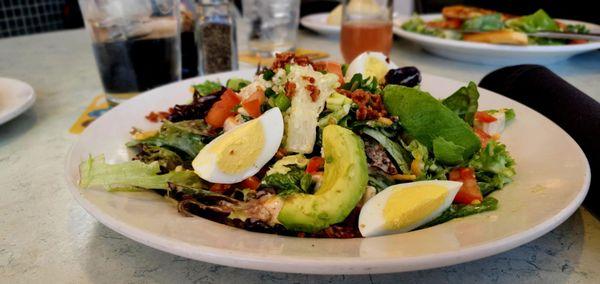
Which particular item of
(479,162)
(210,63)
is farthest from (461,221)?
(210,63)

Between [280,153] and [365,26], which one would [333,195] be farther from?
[365,26]

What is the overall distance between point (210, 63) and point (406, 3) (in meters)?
4.82

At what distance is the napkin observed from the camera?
1192mm

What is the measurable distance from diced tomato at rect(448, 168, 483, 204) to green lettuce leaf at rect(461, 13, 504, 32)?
1.65 meters

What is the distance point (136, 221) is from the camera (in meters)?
0.93

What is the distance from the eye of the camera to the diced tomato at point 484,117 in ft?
4.48

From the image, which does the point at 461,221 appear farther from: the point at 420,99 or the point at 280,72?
the point at 280,72

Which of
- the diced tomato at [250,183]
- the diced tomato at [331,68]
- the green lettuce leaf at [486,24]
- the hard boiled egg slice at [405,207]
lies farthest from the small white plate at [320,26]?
the hard boiled egg slice at [405,207]

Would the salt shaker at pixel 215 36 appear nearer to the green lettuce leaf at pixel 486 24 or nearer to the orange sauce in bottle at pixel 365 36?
the orange sauce in bottle at pixel 365 36

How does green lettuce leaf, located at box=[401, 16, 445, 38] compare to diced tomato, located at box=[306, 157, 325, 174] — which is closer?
diced tomato, located at box=[306, 157, 325, 174]

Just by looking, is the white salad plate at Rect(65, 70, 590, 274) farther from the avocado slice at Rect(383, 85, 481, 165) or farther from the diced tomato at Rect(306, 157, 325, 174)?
the diced tomato at Rect(306, 157, 325, 174)

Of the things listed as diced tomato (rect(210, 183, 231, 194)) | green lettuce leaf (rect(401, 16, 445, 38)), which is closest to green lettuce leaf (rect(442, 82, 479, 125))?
diced tomato (rect(210, 183, 231, 194))

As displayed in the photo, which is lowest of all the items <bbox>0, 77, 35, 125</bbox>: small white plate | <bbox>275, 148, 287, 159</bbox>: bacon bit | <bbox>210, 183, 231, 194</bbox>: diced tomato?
<bbox>0, 77, 35, 125</bbox>: small white plate

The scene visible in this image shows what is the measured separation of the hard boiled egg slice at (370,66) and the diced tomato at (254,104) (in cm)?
36
